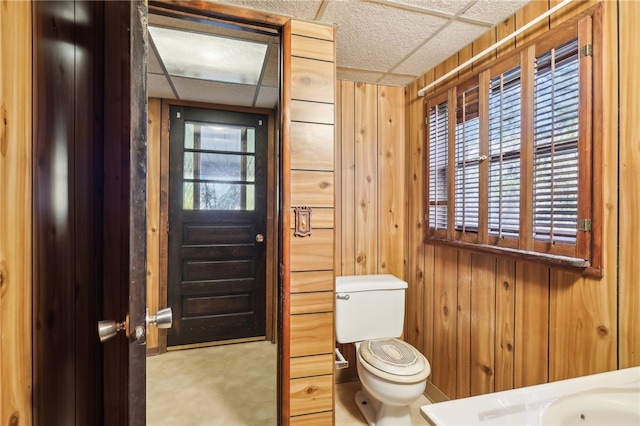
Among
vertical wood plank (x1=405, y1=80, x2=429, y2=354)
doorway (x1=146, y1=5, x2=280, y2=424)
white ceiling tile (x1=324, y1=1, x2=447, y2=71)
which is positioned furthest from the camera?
doorway (x1=146, y1=5, x2=280, y2=424)

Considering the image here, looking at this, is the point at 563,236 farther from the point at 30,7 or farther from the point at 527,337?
the point at 30,7

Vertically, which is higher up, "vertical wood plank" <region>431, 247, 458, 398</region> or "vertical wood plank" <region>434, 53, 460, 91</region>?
"vertical wood plank" <region>434, 53, 460, 91</region>

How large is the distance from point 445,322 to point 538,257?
0.84 meters

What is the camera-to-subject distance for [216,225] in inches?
108

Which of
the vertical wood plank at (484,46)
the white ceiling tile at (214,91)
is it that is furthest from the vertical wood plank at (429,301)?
the white ceiling tile at (214,91)

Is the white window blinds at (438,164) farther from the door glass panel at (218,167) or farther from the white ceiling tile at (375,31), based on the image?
the door glass panel at (218,167)

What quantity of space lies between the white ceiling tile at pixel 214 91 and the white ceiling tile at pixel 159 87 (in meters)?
0.07

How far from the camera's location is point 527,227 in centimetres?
134

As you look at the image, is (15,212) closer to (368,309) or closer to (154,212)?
(368,309)

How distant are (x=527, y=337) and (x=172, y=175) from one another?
276cm

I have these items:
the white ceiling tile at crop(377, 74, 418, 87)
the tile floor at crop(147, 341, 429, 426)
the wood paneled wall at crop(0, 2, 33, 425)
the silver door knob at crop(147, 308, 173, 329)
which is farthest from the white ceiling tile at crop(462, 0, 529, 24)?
the tile floor at crop(147, 341, 429, 426)

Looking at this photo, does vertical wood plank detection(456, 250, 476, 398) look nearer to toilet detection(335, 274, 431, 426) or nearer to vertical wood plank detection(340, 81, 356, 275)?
toilet detection(335, 274, 431, 426)

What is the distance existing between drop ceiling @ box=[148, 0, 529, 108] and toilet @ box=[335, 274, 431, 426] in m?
1.45

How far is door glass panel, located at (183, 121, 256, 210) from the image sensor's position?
2.69 m
